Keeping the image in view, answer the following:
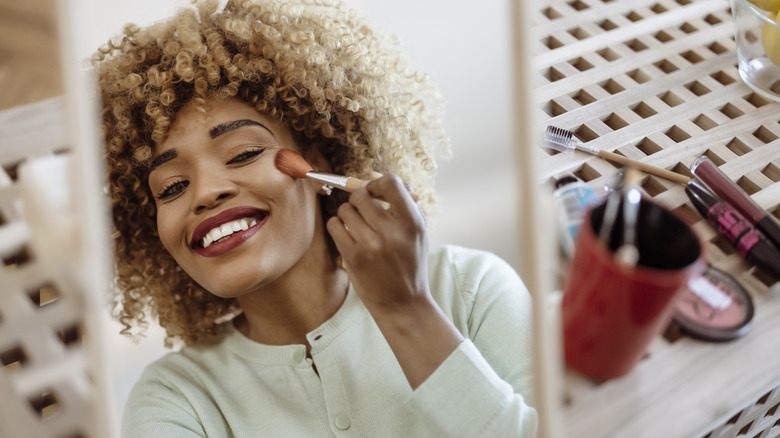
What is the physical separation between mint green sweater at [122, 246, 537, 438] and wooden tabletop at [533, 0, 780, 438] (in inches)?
8.4

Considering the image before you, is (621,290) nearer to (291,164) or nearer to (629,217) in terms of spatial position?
(629,217)

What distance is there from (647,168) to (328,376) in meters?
0.38

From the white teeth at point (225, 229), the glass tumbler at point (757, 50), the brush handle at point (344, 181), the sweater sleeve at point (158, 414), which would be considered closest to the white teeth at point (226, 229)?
the white teeth at point (225, 229)

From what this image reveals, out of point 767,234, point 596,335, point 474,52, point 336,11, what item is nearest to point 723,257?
point 767,234

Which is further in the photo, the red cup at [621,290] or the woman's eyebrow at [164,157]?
the woman's eyebrow at [164,157]

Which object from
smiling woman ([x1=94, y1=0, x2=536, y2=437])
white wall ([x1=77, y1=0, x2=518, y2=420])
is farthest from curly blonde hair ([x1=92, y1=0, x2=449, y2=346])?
white wall ([x1=77, y1=0, x2=518, y2=420])

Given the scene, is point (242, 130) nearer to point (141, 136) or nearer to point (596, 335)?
point (141, 136)

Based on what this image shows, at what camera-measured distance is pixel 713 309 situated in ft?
1.63

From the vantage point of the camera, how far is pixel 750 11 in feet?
2.18

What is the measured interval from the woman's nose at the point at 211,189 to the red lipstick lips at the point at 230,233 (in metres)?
0.01

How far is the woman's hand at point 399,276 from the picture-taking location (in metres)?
0.59

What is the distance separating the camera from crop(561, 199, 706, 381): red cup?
15.0 inches

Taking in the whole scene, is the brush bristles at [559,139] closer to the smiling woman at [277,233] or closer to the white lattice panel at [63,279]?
the smiling woman at [277,233]

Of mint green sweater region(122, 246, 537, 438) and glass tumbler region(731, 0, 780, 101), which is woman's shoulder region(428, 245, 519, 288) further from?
glass tumbler region(731, 0, 780, 101)
